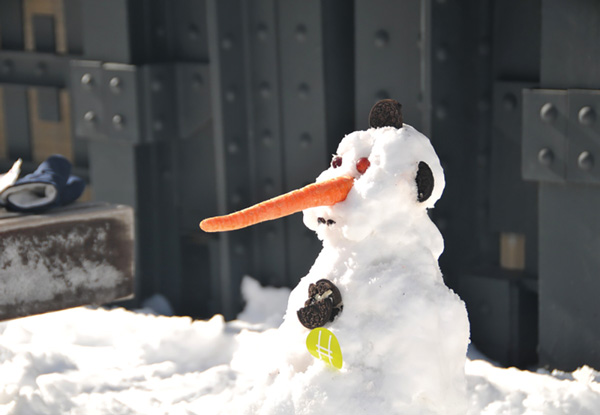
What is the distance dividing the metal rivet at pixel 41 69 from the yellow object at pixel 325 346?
3.57 meters

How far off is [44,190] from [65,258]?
296 millimetres

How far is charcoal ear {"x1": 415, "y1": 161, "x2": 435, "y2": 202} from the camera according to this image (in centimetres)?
275

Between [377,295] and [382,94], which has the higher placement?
[382,94]

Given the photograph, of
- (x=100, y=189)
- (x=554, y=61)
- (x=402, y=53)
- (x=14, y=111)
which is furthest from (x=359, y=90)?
(x=14, y=111)

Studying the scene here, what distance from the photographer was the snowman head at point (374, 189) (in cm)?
273

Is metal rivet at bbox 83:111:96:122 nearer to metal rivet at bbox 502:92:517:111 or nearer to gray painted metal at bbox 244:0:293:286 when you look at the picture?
gray painted metal at bbox 244:0:293:286

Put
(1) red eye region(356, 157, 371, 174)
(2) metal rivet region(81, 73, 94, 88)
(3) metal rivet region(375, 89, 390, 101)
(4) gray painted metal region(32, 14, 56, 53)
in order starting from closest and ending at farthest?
1. (1) red eye region(356, 157, 371, 174)
2. (3) metal rivet region(375, 89, 390, 101)
3. (2) metal rivet region(81, 73, 94, 88)
4. (4) gray painted metal region(32, 14, 56, 53)

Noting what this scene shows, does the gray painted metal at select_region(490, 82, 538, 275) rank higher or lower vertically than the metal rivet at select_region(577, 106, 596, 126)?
lower

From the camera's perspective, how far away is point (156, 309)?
511 cm

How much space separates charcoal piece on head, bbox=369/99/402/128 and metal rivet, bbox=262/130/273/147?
184 cm

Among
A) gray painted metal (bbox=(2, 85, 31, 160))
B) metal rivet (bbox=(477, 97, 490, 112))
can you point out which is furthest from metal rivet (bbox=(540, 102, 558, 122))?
gray painted metal (bbox=(2, 85, 31, 160))

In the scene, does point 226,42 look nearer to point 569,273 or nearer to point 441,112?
point 441,112

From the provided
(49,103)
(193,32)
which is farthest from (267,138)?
(49,103)

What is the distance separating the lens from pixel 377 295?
2707 millimetres
